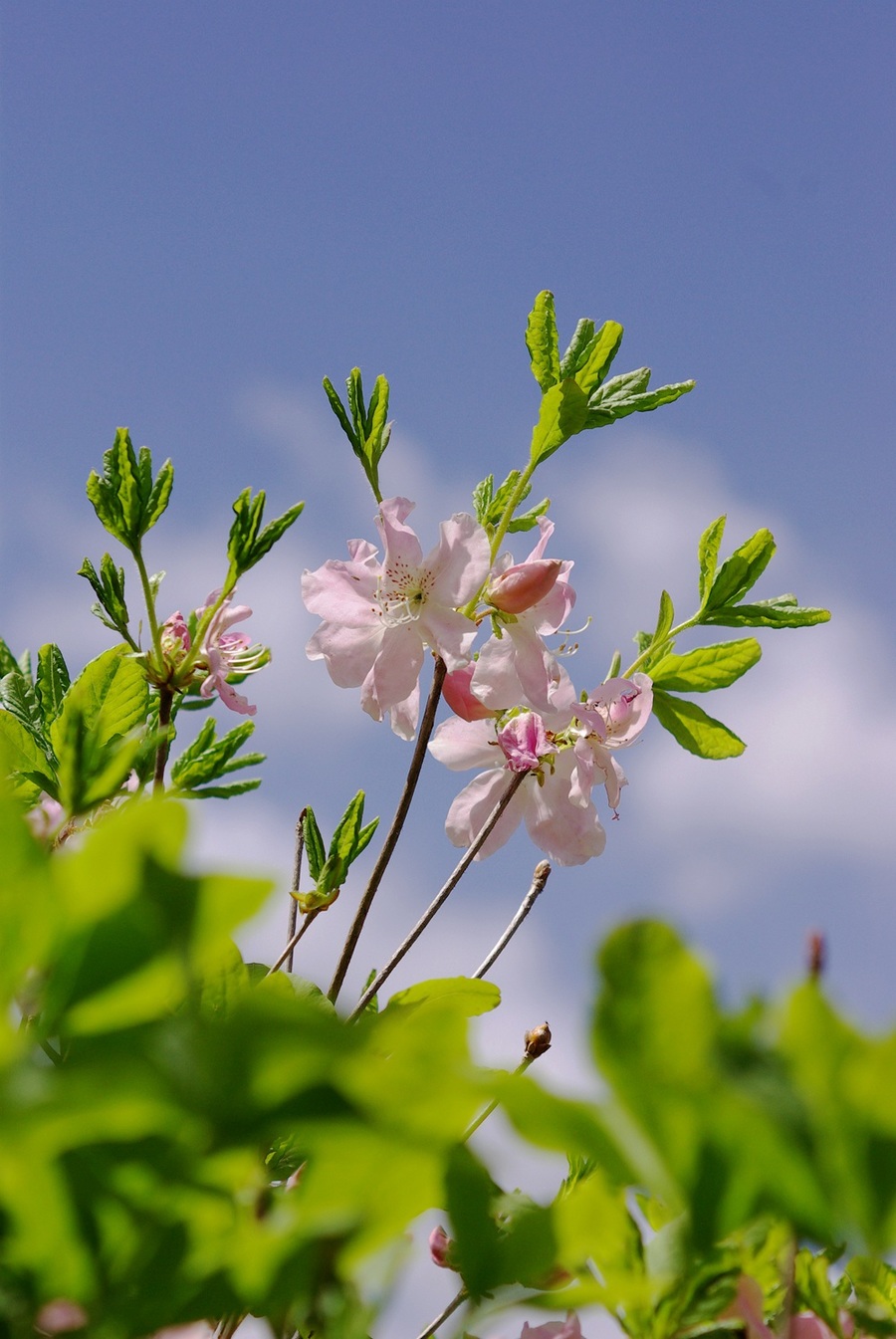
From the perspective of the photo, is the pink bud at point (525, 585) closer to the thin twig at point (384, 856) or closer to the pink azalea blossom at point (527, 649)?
the pink azalea blossom at point (527, 649)

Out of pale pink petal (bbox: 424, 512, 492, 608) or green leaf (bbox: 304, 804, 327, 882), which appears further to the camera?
pale pink petal (bbox: 424, 512, 492, 608)

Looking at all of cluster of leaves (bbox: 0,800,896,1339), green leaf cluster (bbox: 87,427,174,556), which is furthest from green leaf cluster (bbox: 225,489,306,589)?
cluster of leaves (bbox: 0,800,896,1339)

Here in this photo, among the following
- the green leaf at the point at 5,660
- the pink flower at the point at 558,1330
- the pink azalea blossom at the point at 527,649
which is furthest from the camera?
the green leaf at the point at 5,660

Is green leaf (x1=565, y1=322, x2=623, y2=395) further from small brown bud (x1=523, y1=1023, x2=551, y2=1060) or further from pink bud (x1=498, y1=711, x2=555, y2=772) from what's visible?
small brown bud (x1=523, y1=1023, x2=551, y2=1060)

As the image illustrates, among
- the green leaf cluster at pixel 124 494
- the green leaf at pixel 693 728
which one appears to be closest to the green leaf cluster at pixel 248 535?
the green leaf cluster at pixel 124 494

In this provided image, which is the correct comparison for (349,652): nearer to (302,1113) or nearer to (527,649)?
(527,649)
